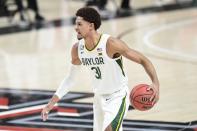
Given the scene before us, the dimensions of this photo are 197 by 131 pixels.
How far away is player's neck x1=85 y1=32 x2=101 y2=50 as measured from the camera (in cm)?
495

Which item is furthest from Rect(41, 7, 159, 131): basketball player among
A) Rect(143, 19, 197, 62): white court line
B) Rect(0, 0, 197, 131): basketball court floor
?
Rect(143, 19, 197, 62): white court line

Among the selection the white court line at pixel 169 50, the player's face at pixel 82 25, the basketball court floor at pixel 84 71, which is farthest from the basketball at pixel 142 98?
the white court line at pixel 169 50

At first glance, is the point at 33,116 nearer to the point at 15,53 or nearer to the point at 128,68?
the point at 128,68

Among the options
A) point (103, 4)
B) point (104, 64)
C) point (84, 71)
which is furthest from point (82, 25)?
point (103, 4)

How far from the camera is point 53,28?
14.2 metres

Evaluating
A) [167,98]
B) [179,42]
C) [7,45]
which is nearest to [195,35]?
[179,42]

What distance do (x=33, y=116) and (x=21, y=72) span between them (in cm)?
274

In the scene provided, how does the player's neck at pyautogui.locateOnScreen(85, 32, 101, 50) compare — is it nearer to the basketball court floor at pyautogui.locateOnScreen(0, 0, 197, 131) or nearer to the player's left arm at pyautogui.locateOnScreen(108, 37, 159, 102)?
the player's left arm at pyautogui.locateOnScreen(108, 37, 159, 102)

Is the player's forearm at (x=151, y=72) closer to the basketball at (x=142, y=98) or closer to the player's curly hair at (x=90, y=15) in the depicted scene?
the basketball at (x=142, y=98)

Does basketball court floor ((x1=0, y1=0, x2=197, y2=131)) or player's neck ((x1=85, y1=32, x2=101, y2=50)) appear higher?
player's neck ((x1=85, y1=32, x2=101, y2=50))

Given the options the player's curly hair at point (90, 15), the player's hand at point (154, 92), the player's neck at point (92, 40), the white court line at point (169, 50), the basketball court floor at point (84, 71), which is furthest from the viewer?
the white court line at point (169, 50)

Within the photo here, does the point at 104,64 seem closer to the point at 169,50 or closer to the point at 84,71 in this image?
the point at 84,71

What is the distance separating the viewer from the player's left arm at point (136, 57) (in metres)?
4.71

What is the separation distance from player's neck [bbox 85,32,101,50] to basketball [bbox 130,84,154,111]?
554 millimetres
